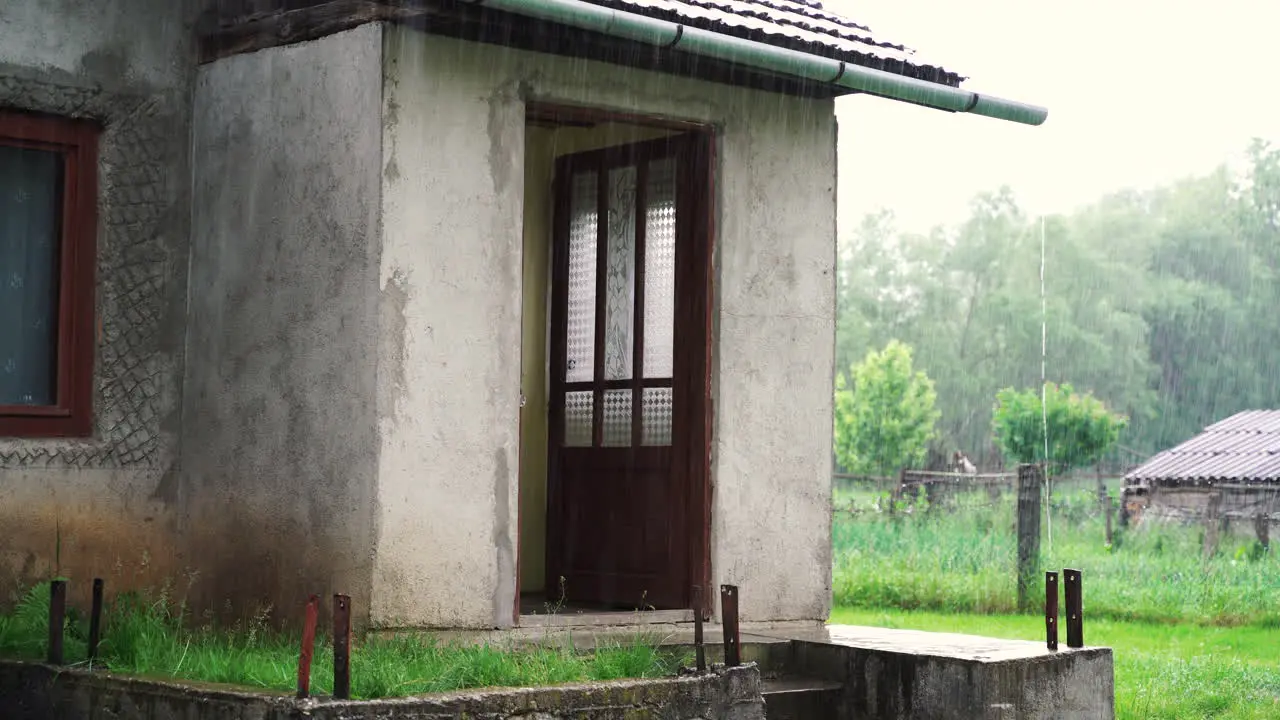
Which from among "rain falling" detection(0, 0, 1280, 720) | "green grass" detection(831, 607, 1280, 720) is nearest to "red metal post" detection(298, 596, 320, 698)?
"rain falling" detection(0, 0, 1280, 720)

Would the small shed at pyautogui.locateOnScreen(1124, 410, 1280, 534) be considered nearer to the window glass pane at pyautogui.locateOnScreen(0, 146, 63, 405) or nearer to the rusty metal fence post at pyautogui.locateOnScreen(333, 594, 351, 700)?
the window glass pane at pyautogui.locateOnScreen(0, 146, 63, 405)

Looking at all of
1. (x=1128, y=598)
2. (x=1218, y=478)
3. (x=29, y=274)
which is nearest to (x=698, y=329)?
(x=29, y=274)

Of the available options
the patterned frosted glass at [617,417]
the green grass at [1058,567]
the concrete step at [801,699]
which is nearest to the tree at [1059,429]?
the green grass at [1058,567]

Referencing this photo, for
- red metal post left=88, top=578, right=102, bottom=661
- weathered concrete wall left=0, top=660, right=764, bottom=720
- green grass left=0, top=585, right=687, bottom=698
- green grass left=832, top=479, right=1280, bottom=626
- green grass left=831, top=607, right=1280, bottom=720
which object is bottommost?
green grass left=831, top=607, right=1280, bottom=720

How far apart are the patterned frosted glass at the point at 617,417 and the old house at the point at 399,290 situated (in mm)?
24

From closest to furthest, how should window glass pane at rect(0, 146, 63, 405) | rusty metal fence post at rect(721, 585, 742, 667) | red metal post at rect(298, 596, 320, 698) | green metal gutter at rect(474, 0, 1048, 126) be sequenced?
red metal post at rect(298, 596, 320, 698) → rusty metal fence post at rect(721, 585, 742, 667) → green metal gutter at rect(474, 0, 1048, 126) → window glass pane at rect(0, 146, 63, 405)

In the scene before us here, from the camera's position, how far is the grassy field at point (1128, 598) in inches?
402

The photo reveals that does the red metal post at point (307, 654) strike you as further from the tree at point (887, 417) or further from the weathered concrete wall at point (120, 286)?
the tree at point (887, 417)

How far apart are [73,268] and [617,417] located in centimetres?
296

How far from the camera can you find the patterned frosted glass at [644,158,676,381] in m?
8.62

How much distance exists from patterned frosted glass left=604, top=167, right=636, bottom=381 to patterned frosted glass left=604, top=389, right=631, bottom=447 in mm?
98

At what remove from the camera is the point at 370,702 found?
5516mm

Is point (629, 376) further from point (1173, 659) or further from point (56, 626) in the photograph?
point (1173, 659)

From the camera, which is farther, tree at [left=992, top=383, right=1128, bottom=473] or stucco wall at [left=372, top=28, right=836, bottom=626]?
tree at [left=992, top=383, right=1128, bottom=473]
